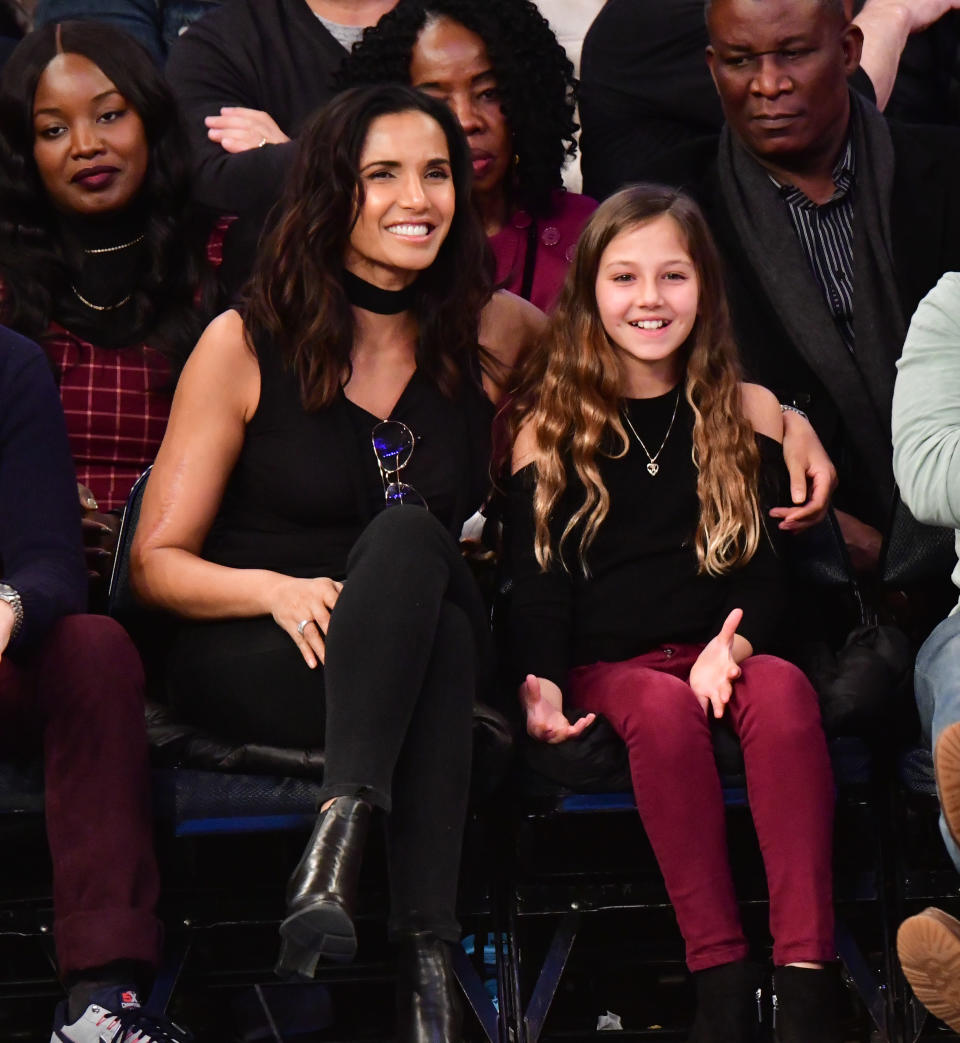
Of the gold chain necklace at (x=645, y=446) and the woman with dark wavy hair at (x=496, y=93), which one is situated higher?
the woman with dark wavy hair at (x=496, y=93)

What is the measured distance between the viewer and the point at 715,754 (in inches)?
110

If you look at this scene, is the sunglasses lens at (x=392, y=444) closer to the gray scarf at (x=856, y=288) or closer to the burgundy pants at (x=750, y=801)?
the burgundy pants at (x=750, y=801)

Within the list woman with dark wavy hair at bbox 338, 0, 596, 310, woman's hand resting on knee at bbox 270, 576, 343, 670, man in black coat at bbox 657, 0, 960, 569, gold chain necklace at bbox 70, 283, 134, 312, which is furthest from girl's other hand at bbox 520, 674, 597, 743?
woman with dark wavy hair at bbox 338, 0, 596, 310

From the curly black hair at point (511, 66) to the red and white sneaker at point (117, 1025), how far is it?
2.07m

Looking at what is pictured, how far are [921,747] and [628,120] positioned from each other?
1.86m

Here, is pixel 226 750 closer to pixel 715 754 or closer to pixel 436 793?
pixel 436 793

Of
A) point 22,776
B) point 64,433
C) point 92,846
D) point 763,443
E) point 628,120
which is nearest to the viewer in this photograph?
point 92,846

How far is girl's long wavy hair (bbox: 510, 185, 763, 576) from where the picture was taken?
309cm

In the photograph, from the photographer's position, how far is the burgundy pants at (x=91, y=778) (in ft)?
8.43

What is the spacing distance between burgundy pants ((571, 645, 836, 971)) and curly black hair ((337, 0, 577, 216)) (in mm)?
1518

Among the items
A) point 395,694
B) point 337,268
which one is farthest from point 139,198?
point 395,694

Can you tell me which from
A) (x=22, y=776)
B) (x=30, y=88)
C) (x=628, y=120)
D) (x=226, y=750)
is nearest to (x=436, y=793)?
(x=226, y=750)

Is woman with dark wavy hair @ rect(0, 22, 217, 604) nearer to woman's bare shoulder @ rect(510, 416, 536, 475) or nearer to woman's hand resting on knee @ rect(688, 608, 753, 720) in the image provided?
woman's bare shoulder @ rect(510, 416, 536, 475)

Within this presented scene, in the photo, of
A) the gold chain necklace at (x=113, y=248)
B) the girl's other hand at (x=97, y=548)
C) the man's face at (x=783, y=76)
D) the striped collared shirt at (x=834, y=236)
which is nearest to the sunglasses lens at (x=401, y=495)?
the girl's other hand at (x=97, y=548)
